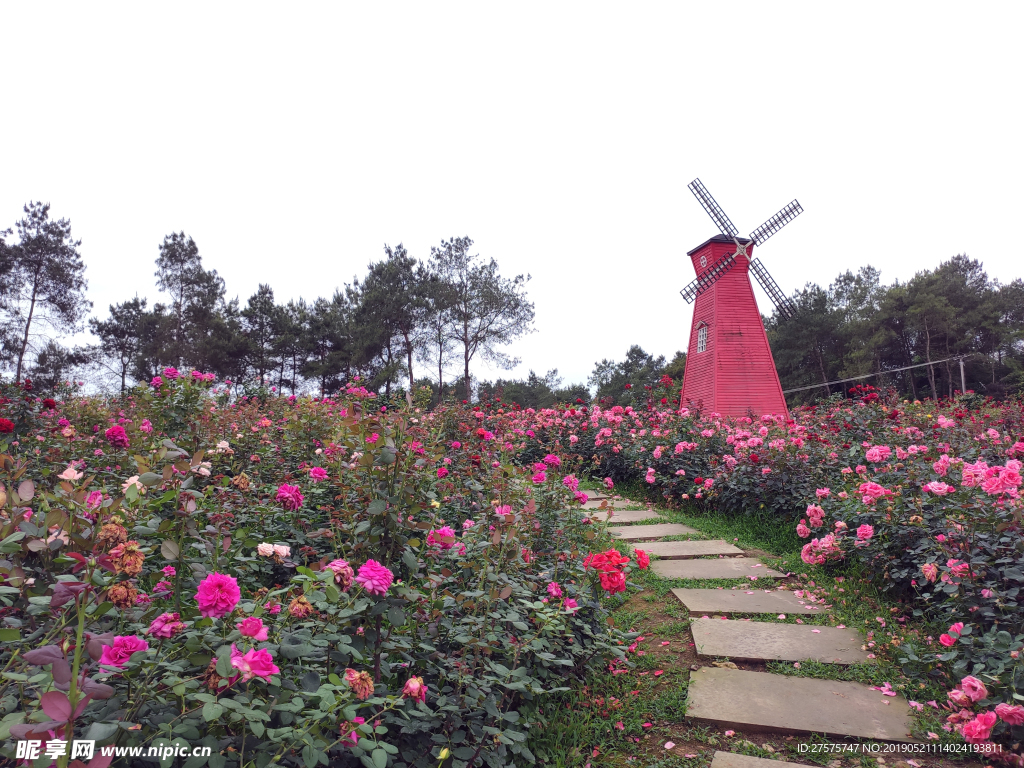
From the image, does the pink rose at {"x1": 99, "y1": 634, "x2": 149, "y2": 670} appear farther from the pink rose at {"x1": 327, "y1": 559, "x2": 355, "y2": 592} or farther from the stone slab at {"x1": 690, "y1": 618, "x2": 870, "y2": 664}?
the stone slab at {"x1": 690, "y1": 618, "x2": 870, "y2": 664}

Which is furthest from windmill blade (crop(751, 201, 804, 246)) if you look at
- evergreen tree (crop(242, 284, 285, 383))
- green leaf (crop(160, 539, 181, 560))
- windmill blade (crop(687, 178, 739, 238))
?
evergreen tree (crop(242, 284, 285, 383))

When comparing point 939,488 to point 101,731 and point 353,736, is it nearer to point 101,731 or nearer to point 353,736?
point 353,736

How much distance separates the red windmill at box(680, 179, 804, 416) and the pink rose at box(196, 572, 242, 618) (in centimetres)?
1079

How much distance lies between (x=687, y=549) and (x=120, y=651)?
383cm

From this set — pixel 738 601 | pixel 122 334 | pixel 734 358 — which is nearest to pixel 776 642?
pixel 738 601

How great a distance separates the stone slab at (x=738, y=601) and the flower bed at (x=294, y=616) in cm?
85

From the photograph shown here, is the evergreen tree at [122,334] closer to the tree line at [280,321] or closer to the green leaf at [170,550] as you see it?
the tree line at [280,321]

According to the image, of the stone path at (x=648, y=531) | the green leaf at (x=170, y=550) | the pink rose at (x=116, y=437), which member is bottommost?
the stone path at (x=648, y=531)

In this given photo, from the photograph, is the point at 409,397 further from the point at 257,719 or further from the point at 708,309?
the point at 708,309

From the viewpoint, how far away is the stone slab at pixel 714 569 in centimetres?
356

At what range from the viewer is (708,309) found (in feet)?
43.3

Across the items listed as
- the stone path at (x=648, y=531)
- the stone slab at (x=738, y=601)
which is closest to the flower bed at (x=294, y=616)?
the stone slab at (x=738, y=601)

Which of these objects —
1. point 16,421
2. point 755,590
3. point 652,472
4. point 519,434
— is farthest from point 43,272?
point 755,590

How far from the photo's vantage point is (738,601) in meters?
3.11
